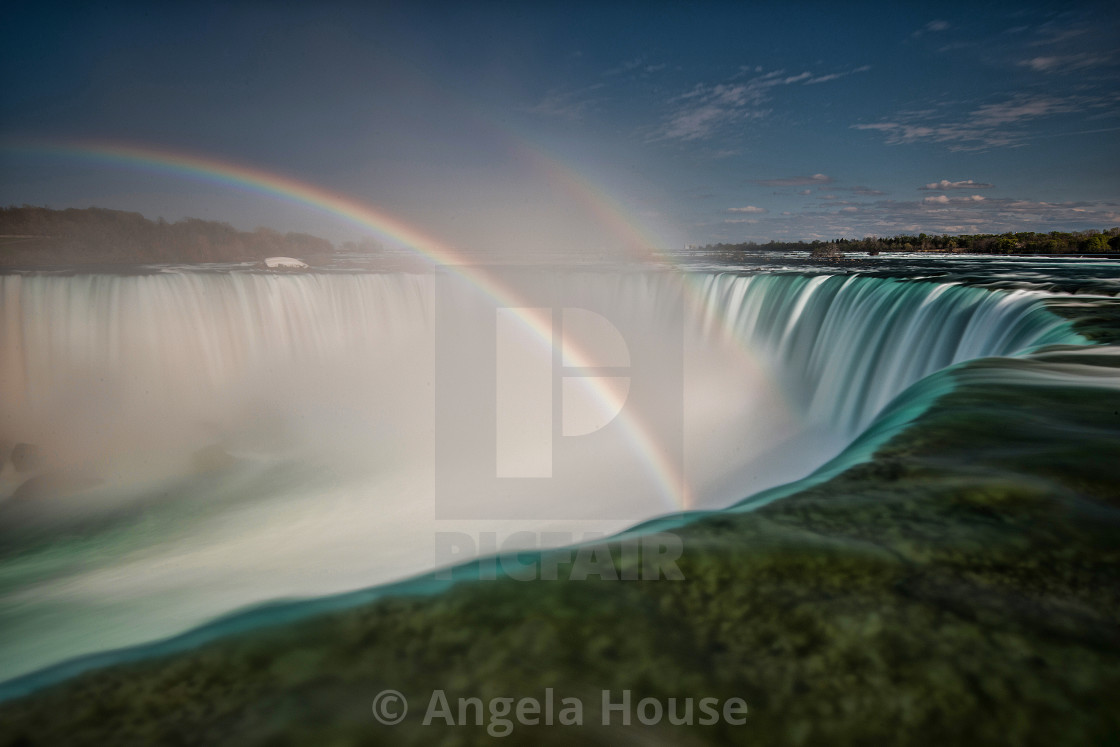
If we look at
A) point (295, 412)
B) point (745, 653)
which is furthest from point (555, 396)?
point (745, 653)

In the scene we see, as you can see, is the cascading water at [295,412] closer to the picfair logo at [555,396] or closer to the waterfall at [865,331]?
the waterfall at [865,331]

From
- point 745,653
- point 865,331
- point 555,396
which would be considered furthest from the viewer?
point 555,396

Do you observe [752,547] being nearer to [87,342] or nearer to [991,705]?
[991,705]

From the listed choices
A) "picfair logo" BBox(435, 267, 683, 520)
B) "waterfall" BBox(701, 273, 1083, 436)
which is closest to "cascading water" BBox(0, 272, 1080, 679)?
Answer: "waterfall" BBox(701, 273, 1083, 436)

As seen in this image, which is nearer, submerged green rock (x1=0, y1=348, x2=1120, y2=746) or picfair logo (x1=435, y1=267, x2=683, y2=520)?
submerged green rock (x1=0, y1=348, x2=1120, y2=746)

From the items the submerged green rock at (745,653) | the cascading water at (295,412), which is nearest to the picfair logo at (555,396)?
the cascading water at (295,412)

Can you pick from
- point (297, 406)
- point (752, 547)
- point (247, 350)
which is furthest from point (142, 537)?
point (752, 547)

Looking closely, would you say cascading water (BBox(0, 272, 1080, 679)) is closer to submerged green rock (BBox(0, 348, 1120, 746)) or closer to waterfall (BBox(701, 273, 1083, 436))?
waterfall (BBox(701, 273, 1083, 436))

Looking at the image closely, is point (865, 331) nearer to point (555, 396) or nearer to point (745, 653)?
point (555, 396)
